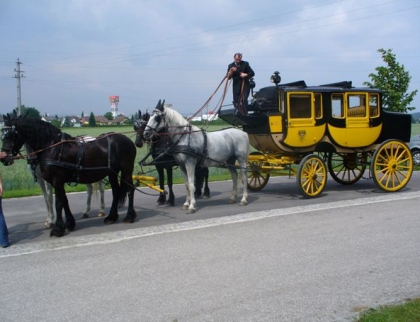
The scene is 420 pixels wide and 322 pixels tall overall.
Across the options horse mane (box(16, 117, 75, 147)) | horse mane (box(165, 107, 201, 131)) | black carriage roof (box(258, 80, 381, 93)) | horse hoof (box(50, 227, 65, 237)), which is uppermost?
black carriage roof (box(258, 80, 381, 93))

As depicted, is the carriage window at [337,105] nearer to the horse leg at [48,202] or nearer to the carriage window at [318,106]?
the carriage window at [318,106]

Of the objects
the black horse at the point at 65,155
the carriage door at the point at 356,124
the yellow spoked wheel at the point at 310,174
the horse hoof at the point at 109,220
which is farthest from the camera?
the carriage door at the point at 356,124

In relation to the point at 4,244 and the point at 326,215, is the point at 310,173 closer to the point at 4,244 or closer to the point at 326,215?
the point at 326,215

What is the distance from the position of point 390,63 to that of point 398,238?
16.3 metres

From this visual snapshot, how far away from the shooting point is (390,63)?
72.1 ft

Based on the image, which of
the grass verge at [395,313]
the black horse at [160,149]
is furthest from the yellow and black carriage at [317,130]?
the grass verge at [395,313]

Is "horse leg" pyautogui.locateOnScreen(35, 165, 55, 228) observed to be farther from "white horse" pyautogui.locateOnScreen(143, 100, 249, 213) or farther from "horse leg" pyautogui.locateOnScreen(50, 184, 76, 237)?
"white horse" pyautogui.locateOnScreen(143, 100, 249, 213)

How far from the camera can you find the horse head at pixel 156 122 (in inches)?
396

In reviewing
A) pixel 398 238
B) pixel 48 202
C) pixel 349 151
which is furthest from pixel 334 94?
pixel 48 202

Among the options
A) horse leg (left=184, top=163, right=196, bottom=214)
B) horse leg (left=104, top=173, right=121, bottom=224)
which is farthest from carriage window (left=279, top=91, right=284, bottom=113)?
horse leg (left=104, top=173, right=121, bottom=224)

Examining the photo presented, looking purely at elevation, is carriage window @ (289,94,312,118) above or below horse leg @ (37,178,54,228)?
above

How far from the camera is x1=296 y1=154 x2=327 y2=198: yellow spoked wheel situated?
11.5 m

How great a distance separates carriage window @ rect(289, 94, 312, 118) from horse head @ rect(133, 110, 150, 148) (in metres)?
3.49

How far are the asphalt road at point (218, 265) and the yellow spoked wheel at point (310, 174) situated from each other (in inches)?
40.5
